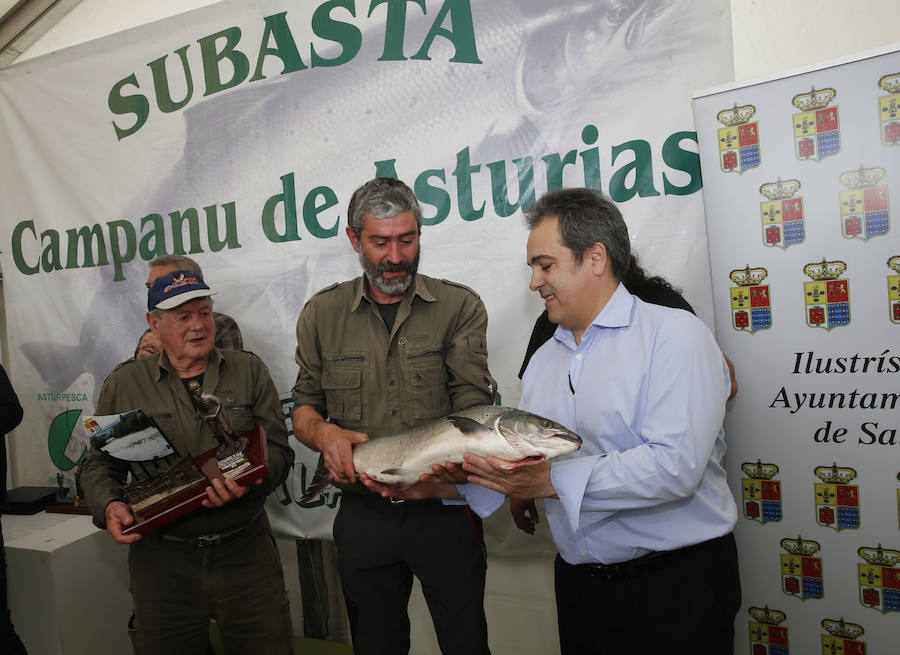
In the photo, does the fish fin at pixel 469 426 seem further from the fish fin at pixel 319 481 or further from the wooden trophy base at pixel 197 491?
the wooden trophy base at pixel 197 491

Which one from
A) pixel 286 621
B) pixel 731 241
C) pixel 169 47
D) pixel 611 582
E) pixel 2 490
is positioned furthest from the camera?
pixel 169 47

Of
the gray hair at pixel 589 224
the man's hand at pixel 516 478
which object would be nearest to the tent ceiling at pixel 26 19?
the gray hair at pixel 589 224

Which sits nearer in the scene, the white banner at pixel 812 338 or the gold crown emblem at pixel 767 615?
the white banner at pixel 812 338

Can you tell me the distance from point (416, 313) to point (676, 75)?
1.53 m

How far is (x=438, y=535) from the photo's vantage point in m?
2.09

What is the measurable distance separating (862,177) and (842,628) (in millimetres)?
1658

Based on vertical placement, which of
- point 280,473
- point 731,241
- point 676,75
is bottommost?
point 280,473

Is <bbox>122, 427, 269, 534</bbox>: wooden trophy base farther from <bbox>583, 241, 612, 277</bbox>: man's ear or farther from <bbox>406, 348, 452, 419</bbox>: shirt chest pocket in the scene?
<bbox>583, 241, 612, 277</bbox>: man's ear

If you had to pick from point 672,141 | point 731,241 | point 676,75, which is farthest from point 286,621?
point 676,75

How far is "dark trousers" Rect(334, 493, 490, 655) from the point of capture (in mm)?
2076

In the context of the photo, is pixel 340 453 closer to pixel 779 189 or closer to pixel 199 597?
pixel 199 597

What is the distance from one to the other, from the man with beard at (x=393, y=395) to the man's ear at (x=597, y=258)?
2.26 feet

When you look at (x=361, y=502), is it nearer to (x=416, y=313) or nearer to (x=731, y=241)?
(x=416, y=313)

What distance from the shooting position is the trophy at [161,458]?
2154mm
